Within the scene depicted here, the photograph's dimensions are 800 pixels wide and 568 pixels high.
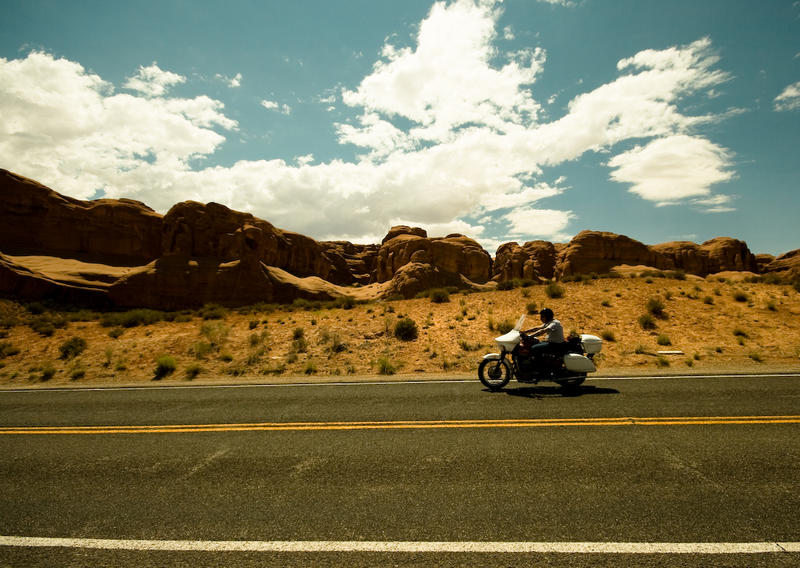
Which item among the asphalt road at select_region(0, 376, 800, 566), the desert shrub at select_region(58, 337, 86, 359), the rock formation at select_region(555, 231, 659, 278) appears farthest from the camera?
the rock formation at select_region(555, 231, 659, 278)

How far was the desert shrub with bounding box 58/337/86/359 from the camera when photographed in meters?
18.2

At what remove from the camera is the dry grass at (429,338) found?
14734mm

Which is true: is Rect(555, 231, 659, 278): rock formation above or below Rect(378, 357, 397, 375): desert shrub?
above

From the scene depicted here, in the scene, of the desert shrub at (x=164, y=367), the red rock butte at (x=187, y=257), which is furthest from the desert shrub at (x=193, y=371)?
the red rock butte at (x=187, y=257)

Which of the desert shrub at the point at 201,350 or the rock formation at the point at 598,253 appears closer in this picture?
the desert shrub at the point at 201,350

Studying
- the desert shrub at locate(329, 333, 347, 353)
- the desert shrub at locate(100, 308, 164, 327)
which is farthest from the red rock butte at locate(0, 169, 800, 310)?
the desert shrub at locate(100, 308, 164, 327)

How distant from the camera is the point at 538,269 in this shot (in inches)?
4286

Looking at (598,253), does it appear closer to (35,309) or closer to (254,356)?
(254,356)

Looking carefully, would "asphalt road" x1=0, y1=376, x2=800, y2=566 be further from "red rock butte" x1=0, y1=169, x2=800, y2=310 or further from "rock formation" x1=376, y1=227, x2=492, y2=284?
"rock formation" x1=376, y1=227, x2=492, y2=284

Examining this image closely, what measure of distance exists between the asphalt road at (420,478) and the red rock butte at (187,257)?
28.6 metres

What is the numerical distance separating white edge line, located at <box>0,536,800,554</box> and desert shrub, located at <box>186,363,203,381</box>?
11.7 meters

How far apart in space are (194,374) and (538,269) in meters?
105

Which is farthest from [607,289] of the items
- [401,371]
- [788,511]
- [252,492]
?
[252,492]

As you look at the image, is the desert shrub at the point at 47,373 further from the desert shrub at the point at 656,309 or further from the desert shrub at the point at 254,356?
the desert shrub at the point at 656,309
